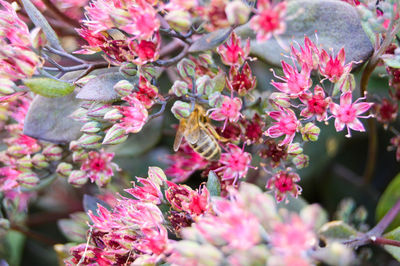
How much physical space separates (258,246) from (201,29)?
0.48 m

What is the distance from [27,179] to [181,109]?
18.1 inches

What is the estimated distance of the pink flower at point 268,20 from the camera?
30.8 inches

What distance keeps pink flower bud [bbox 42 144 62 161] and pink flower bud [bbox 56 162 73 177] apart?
2 centimetres

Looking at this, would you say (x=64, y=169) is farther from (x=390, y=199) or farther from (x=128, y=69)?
(x=390, y=199)

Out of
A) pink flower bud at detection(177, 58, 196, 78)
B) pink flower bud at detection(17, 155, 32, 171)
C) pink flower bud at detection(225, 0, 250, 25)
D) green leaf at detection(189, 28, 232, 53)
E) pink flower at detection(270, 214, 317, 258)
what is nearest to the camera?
pink flower at detection(270, 214, 317, 258)

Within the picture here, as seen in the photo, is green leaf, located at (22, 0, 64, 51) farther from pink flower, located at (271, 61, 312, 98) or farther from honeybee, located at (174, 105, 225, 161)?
pink flower, located at (271, 61, 312, 98)

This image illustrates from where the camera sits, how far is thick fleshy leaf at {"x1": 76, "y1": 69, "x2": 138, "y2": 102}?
0.90 m

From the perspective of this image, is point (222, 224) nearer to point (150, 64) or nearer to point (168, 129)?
point (150, 64)

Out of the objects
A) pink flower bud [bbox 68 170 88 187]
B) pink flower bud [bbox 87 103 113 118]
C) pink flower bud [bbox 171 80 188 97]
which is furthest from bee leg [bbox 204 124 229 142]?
pink flower bud [bbox 68 170 88 187]

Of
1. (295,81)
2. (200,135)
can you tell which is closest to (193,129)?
(200,135)

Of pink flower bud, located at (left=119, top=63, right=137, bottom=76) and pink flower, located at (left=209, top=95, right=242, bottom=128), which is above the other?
pink flower bud, located at (left=119, top=63, right=137, bottom=76)

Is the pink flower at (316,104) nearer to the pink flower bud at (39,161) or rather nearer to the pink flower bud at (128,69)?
the pink flower bud at (128,69)

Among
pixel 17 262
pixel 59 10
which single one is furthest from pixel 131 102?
pixel 17 262

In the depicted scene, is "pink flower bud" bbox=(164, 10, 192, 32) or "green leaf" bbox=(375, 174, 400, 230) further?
"green leaf" bbox=(375, 174, 400, 230)
